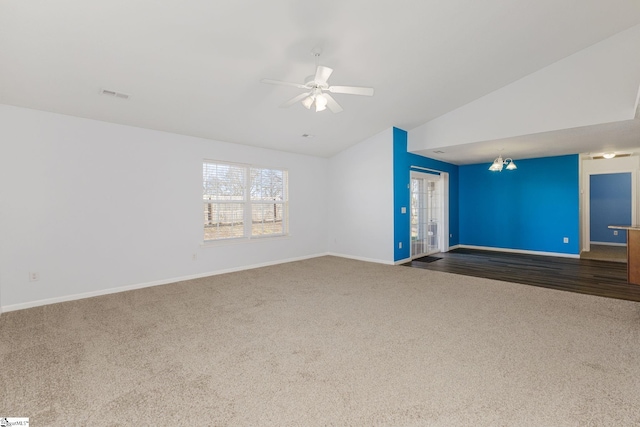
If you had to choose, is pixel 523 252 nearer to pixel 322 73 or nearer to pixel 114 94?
pixel 322 73

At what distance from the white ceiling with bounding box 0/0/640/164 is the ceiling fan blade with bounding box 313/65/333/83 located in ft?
1.70

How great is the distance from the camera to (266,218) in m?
6.23

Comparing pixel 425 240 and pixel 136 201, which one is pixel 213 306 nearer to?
pixel 136 201

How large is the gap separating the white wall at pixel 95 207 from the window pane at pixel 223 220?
0.69 ft

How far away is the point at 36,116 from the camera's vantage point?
374 cm

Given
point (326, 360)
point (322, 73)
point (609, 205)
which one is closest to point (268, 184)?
point (322, 73)

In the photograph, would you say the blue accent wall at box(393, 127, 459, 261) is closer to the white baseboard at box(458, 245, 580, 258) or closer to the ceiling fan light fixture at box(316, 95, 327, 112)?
the white baseboard at box(458, 245, 580, 258)

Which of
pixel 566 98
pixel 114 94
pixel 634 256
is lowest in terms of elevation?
pixel 634 256

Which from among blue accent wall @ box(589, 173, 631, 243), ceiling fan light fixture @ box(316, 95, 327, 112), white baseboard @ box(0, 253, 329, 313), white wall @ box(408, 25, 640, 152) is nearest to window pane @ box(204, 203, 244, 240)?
white baseboard @ box(0, 253, 329, 313)

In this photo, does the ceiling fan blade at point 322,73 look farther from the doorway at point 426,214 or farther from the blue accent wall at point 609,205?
the blue accent wall at point 609,205

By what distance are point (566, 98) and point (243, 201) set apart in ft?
18.3

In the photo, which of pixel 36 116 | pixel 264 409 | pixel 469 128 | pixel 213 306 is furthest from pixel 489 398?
pixel 36 116

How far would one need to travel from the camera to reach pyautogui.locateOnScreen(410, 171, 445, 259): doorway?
22.7 ft

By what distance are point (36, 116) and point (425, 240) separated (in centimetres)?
742
